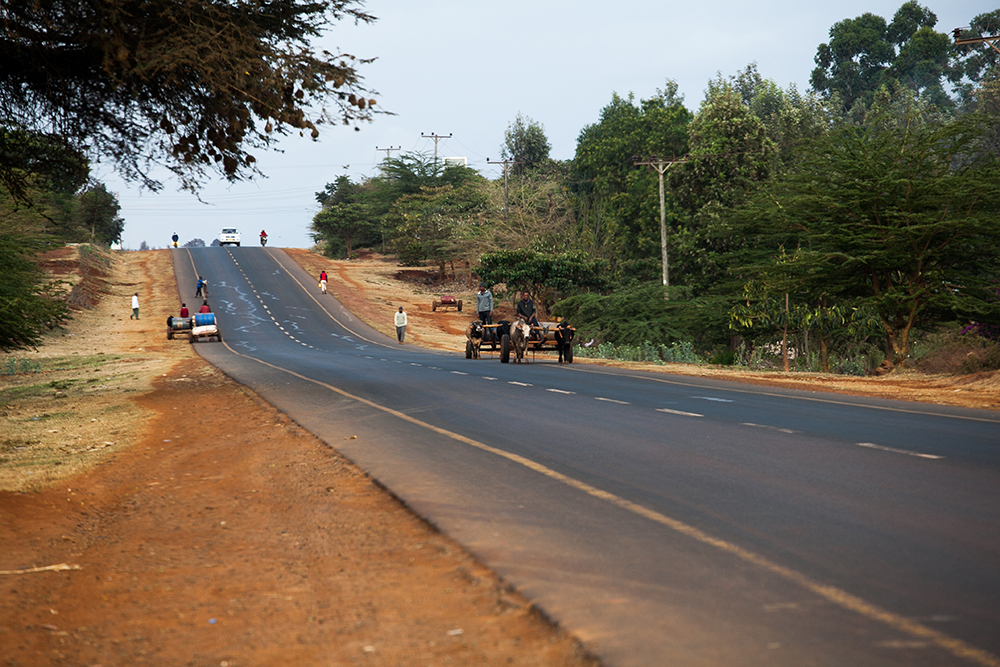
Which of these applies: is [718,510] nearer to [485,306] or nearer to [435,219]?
[485,306]

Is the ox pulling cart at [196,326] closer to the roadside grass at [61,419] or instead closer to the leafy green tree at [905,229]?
the roadside grass at [61,419]

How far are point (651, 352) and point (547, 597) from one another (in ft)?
108

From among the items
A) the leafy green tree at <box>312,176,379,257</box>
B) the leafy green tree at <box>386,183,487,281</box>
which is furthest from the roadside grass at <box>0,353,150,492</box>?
the leafy green tree at <box>312,176,379,257</box>

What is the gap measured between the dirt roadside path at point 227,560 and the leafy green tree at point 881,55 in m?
109

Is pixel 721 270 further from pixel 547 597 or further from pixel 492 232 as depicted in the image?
pixel 547 597

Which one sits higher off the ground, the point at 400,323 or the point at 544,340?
the point at 400,323

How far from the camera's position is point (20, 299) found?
72.6 ft

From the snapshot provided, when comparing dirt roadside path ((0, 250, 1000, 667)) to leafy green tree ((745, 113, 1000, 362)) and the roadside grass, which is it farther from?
leafy green tree ((745, 113, 1000, 362))

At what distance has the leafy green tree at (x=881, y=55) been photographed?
359 feet

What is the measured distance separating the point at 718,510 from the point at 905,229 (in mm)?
17938

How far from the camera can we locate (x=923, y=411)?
13.3 meters

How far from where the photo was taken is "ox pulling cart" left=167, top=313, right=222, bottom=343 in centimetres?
4894

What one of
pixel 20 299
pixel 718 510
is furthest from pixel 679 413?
pixel 20 299

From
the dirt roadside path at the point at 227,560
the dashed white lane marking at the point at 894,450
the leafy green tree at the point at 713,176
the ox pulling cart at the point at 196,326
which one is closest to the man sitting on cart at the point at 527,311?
the dirt roadside path at the point at 227,560
